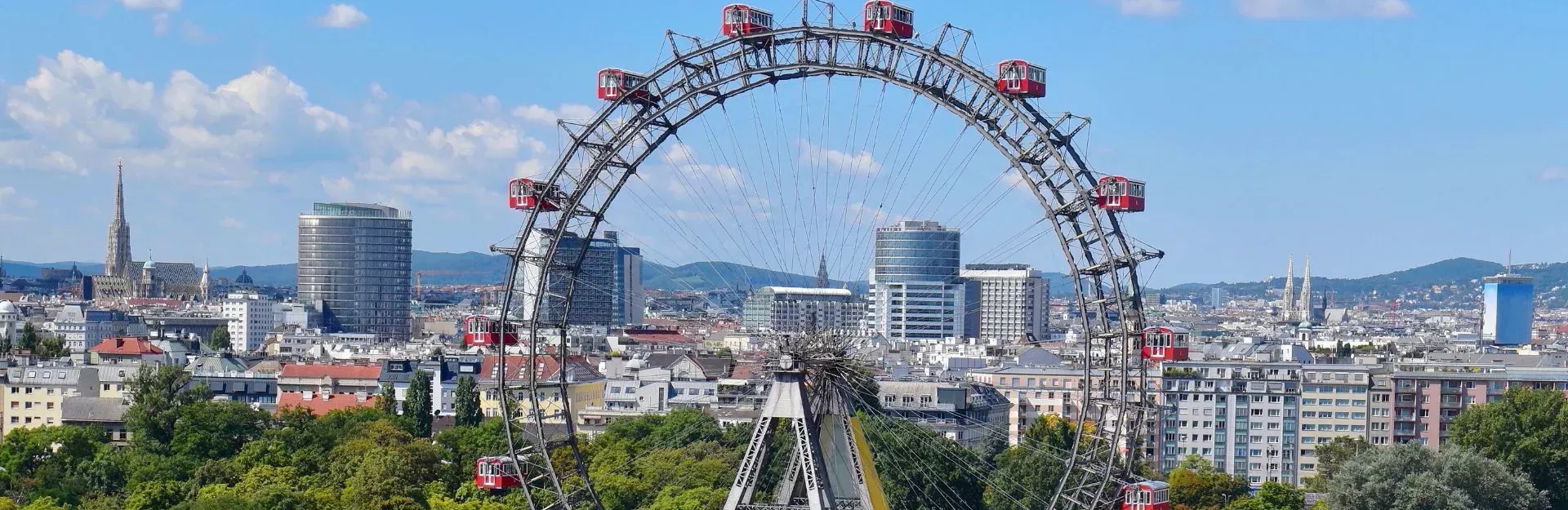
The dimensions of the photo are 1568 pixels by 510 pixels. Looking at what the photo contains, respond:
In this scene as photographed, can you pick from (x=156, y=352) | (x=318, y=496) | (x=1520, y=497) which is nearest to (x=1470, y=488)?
(x=1520, y=497)

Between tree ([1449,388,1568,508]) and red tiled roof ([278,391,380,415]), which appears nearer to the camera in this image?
tree ([1449,388,1568,508])

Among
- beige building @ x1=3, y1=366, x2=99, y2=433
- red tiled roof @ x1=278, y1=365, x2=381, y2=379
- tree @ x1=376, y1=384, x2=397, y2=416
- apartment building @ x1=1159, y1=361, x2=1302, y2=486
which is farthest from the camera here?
red tiled roof @ x1=278, y1=365, x2=381, y2=379

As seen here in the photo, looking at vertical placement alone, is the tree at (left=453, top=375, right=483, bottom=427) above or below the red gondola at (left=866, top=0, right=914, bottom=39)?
below

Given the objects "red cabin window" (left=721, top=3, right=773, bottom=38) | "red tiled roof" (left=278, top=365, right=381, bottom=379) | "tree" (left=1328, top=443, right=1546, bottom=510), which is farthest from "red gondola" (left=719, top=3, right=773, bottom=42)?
"red tiled roof" (left=278, top=365, right=381, bottom=379)

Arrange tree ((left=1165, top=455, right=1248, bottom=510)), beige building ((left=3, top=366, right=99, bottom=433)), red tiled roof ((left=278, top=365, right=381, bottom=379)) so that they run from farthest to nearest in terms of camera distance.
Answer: red tiled roof ((left=278, top=365, right=381, bottom=379))
beige building ((left=3, top=366, right=99, bottom=433))
tree ((left=1165, top=455, right=1248, bottom=510))

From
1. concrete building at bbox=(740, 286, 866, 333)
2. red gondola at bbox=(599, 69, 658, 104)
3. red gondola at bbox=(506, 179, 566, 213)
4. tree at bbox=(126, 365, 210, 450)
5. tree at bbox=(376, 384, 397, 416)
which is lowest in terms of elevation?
tree at bbox=(376, 384, 397, 416)

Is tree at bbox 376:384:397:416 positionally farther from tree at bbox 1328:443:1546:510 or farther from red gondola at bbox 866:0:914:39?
red gondola at bbox 866:0:914:39

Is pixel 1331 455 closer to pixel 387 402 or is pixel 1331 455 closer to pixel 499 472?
pixel 387 402
